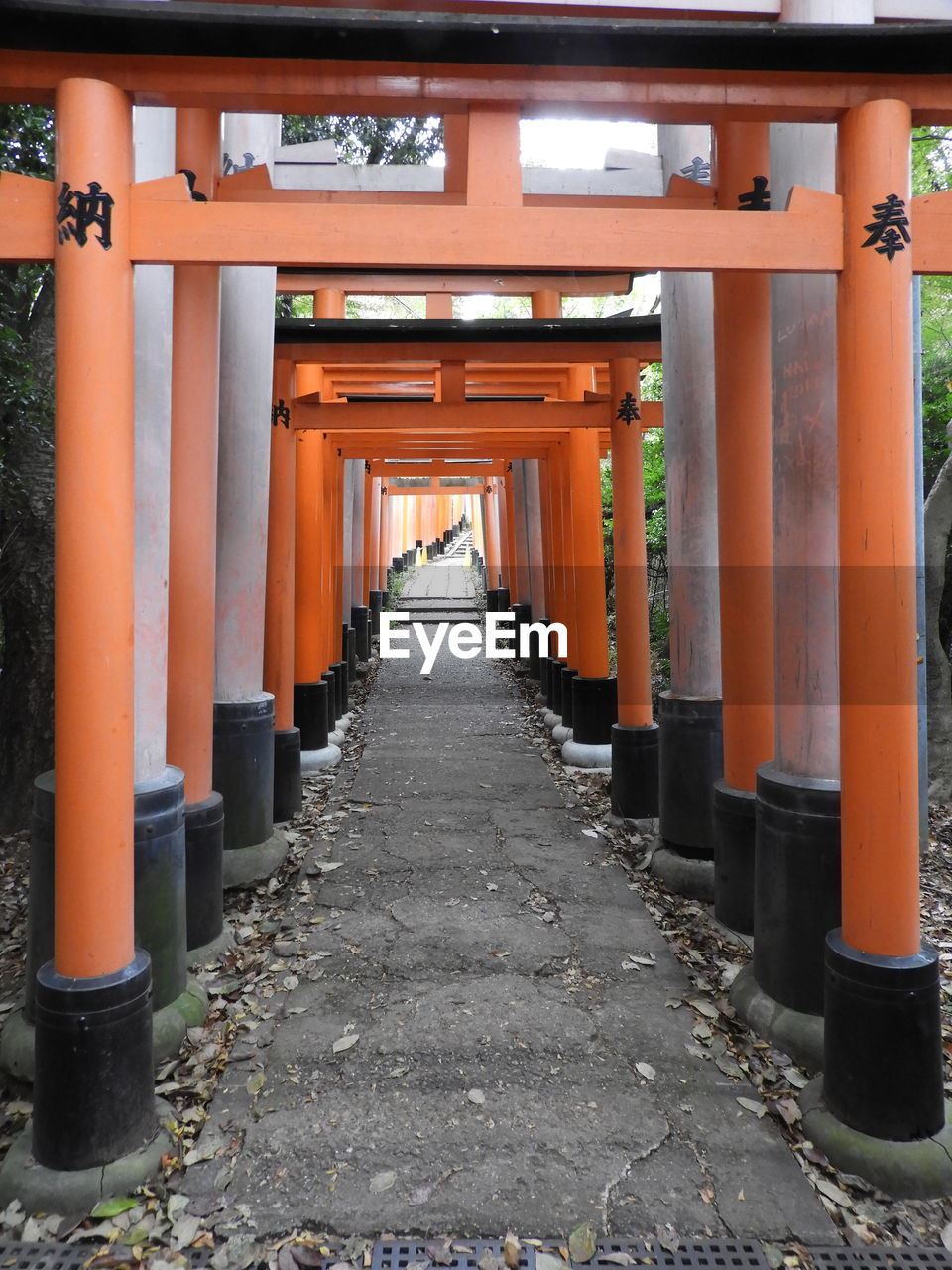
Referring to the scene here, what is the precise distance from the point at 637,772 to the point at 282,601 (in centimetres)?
303

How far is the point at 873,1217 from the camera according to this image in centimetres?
258

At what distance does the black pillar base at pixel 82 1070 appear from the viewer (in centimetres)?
267

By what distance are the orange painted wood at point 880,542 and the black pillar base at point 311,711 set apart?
6.21 meters

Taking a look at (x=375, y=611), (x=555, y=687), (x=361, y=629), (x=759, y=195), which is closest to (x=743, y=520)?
(x=759, y=195)

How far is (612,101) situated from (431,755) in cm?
675

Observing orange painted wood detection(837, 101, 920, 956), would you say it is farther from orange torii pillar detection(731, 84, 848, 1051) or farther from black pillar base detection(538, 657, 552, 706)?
black pillar base detection(538, 657, 552, 706)

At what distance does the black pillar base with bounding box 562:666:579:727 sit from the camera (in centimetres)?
962

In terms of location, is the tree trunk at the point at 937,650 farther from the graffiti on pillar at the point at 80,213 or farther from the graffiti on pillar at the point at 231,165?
the graffiti on pillar at the point at 80,213

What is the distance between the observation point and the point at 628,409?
7195 millimetres

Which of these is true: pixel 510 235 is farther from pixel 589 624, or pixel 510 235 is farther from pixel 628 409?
pixel 589 624

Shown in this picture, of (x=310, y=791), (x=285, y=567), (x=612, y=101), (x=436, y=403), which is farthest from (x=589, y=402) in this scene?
(x=612, y=101)

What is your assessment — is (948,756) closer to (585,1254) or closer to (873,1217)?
(873,1217)

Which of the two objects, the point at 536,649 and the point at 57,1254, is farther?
the point at 536,649

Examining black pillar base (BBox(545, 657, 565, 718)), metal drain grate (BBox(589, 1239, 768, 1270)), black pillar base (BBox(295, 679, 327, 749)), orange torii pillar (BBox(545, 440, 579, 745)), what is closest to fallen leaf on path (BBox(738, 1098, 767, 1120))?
metal drain grate (BBox(589, 1239, 768, 1270))
